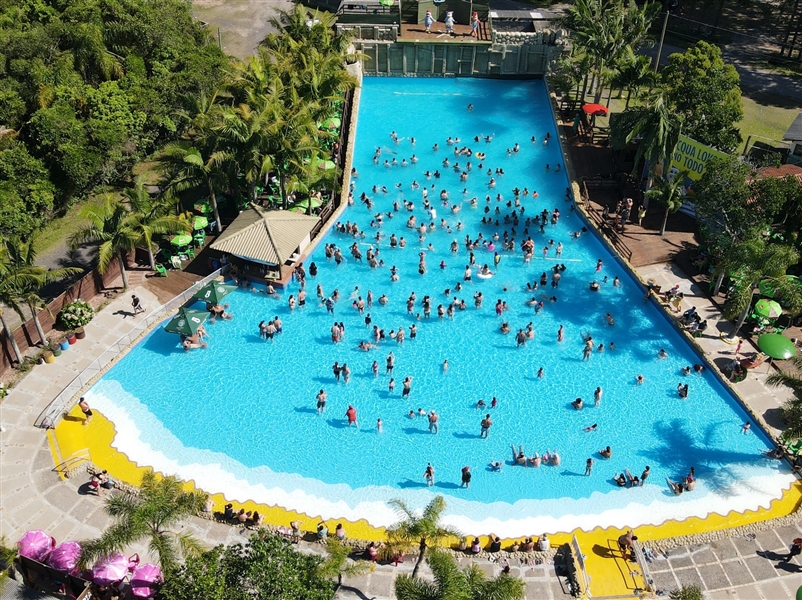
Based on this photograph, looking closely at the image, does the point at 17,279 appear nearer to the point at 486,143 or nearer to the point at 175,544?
the point at 175,544

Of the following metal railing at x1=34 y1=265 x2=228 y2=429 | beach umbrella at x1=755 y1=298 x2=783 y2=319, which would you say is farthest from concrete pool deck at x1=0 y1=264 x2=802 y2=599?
beach umbrella at x1=755 y1=298 x2=783 y2=319

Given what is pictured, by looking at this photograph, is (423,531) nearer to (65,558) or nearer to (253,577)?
(253,577)

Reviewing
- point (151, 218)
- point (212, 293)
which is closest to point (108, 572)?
point (212, 293)

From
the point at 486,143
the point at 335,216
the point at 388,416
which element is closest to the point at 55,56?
the point at 335,216

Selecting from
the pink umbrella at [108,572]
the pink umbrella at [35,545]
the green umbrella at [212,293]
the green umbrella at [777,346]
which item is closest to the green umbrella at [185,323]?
the green umbrella at [212,293]

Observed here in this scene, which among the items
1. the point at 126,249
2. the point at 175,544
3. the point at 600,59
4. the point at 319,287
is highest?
the point at 600,59

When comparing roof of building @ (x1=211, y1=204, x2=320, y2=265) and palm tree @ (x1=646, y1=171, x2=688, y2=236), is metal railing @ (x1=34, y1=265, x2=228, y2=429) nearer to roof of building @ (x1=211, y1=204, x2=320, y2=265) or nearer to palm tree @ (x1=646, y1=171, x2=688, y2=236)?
roof of building @ (x1=211, y1=204, x2=320, y2=265)
